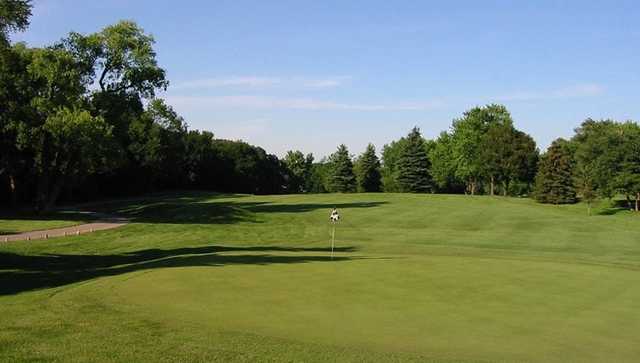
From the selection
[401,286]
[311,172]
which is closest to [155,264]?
[401,286]

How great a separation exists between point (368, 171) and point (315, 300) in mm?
97554

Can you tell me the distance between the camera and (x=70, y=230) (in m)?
38.7

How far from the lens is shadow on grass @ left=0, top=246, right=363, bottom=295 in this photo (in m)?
20.5

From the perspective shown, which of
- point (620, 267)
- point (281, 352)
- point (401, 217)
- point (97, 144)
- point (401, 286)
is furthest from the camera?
point (401, 217)

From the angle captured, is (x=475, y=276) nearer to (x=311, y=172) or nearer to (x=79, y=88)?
(x=79, y=88)

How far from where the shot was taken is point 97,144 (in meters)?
44.4

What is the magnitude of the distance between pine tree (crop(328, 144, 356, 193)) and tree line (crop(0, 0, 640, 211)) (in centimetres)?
19

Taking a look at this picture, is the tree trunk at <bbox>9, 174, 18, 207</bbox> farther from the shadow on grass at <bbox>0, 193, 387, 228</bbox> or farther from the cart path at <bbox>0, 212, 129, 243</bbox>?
the cart path at <bbox>0, 212, 129, 243</bbox>

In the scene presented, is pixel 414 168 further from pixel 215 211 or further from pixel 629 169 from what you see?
pixel 215 211

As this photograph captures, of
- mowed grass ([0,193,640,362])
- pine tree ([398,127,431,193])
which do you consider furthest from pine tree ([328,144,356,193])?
mowed grass ([0,193,640,362])

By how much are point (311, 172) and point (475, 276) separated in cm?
13456

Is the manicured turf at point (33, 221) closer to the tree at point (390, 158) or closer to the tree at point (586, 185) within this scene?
the tree at point (586, 185)

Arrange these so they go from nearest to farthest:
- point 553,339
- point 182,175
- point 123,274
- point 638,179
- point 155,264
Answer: point 553,339
point 123,274
point 155,264
point 638,179
point 182,175

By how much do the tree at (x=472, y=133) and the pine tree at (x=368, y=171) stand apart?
1667 centimetres
